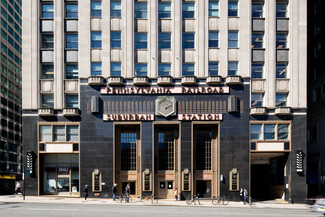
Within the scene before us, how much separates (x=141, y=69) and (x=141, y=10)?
751 cm

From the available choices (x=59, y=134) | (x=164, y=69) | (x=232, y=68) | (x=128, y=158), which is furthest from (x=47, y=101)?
(x=232, y=68)

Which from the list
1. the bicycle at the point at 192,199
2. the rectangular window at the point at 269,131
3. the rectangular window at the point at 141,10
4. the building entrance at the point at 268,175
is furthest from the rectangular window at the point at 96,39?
the building entrance at the point at 268,175

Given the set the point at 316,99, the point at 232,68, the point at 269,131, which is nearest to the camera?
the point at 269,131

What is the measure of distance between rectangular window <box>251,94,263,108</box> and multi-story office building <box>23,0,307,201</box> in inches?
5.0

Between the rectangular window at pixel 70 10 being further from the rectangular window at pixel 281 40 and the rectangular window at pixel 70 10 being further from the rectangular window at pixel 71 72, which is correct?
the rectangular window at pixel 281 40

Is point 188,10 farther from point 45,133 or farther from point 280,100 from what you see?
point 45,133

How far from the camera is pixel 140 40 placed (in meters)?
37.2

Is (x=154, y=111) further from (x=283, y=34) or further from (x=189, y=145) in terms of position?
(x=283, y=34)

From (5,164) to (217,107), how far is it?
57.3 meters

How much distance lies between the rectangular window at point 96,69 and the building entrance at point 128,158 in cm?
722

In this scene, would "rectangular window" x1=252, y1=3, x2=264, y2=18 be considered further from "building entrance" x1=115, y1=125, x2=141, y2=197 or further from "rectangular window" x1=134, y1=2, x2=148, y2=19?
"building entrance" x1=115, y1=125, x2=141, y2=197

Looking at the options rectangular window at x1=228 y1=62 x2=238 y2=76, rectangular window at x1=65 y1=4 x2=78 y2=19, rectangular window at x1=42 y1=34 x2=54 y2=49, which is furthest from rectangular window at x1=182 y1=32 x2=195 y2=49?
rectangular window at x1=42 y1=34 x2=54 y2=49

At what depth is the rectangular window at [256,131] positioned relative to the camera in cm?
3625

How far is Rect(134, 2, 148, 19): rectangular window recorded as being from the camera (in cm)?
3731
